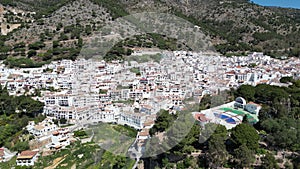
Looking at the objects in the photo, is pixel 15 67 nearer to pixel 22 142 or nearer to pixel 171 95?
pixel 22 142

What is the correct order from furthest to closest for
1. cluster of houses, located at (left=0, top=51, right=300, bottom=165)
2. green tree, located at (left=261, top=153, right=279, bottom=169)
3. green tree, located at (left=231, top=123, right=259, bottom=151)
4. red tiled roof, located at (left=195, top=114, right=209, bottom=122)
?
cluster of houses, located at (left=0, top=51, right=300, bottom=165), red tiled roof, located at (left=195, top=114, right=209, bottom=122), green tree, located at (left=231, top=123, right=259, bottom=151), green tree, located at (left=261, top=153, right=279, bottom=169)

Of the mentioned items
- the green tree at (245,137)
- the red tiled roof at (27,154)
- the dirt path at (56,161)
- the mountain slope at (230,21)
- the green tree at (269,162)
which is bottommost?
the dirt path at (56,161)

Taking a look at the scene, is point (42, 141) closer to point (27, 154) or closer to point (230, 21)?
point (27, 154)

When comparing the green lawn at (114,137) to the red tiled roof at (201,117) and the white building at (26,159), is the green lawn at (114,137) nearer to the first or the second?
the white building at (26,159)

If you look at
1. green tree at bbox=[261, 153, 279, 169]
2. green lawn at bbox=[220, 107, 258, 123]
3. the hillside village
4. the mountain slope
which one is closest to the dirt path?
the hillside village

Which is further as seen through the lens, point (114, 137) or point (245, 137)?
point (114, 137)

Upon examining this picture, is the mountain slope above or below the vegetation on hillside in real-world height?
above

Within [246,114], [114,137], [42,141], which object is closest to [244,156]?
[246,114]

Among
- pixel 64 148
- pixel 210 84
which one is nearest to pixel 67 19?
pixel 210 84

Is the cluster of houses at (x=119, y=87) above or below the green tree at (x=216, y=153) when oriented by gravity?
above

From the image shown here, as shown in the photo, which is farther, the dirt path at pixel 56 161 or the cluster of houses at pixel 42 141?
Answer: the cluster of houses at pixel 42 141

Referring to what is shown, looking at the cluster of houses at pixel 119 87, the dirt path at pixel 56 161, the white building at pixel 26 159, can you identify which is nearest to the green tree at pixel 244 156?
the cluster of houses at pixel 119 87

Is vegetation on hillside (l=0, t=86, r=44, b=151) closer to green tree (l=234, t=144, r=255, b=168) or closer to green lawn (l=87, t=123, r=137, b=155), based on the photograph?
green lawn (l=87, t=123, r=137, b=155)

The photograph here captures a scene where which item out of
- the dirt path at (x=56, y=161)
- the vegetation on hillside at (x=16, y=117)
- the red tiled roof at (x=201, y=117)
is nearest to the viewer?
the dirt path at (x=56, y=161)
